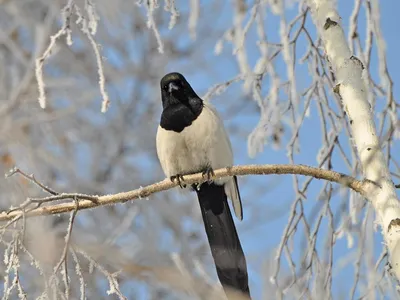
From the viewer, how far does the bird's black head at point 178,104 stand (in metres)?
Result: 2.63

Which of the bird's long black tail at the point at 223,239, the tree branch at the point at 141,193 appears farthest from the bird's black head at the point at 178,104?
the tree branch at the point at 141,193

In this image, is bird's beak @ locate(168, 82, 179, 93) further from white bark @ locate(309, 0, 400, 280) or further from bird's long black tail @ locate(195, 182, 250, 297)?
white bark @ locate(309, 0, 400, 280)

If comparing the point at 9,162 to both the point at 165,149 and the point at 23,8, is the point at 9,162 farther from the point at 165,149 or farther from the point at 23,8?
the point at 23,8

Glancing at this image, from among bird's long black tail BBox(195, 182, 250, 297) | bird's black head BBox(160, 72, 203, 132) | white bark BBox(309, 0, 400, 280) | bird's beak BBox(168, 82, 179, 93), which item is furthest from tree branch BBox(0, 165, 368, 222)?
bird's beak BBox(168, 82, 179, 93)

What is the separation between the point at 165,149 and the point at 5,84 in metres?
0.76

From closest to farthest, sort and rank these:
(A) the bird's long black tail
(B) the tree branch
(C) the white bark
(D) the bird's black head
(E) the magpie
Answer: (C) the white bark, (B) the tree branch, (A) the bird's long black tail, (E) the magpie, (D) the bird's black head

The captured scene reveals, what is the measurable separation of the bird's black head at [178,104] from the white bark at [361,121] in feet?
2.94

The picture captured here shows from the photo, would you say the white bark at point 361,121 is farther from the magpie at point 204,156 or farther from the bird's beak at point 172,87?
the bird's beak at point 172,87

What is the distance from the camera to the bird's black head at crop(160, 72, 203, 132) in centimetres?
263

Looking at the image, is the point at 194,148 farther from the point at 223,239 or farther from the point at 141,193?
the point at 141,193

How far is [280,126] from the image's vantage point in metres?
2.19

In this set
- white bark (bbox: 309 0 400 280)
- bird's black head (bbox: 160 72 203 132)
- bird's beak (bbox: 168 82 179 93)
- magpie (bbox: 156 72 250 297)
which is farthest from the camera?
bird's beak (bbox: 168 82 179 93)

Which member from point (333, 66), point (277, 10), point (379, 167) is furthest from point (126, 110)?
point (379, 167)

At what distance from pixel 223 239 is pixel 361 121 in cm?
98
